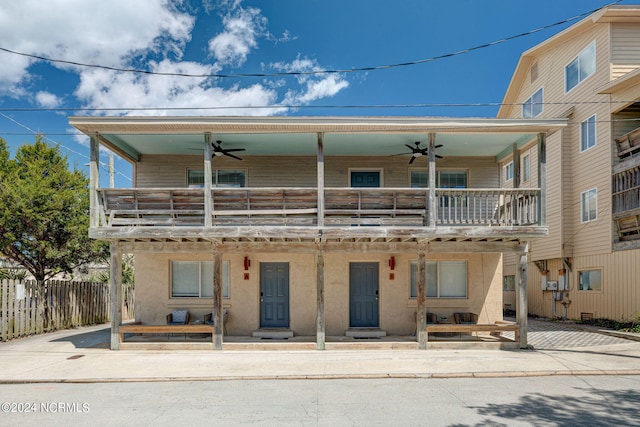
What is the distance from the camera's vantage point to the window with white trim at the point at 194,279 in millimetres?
14914

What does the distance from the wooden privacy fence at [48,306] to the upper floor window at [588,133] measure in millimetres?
19601

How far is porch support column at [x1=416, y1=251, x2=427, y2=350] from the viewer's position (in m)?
12.6

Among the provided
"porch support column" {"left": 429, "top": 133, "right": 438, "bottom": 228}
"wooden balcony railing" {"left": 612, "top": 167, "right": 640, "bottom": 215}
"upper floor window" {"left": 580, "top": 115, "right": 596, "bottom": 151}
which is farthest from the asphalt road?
"upper floor window" {"left": 580, "top": 115, "right": 596, "bottom": 151}

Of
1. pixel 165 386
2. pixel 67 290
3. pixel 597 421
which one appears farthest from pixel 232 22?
pixel 597 421

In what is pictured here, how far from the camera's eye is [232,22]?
15945mm

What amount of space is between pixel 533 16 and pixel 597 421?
17108 millimetres

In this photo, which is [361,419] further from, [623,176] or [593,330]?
[623,176]

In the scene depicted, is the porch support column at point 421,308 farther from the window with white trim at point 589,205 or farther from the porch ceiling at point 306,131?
the window with white trim at point 589,205

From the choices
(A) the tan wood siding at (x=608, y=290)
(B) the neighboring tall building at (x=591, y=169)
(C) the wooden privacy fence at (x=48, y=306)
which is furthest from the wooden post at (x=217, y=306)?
(A) the tan wood siding at (x=608, y=290)

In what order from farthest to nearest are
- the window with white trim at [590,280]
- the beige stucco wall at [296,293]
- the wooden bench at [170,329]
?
the window with white trim at [590,280], the beige stucco wall at [296,293], the wooden bench at [170,329]

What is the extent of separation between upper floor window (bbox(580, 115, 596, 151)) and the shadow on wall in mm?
12544

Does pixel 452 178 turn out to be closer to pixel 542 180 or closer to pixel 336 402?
pixel 542 180

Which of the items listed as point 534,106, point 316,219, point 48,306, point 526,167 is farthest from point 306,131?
point 526,167

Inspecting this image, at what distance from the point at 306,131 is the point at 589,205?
→ 492 inches
